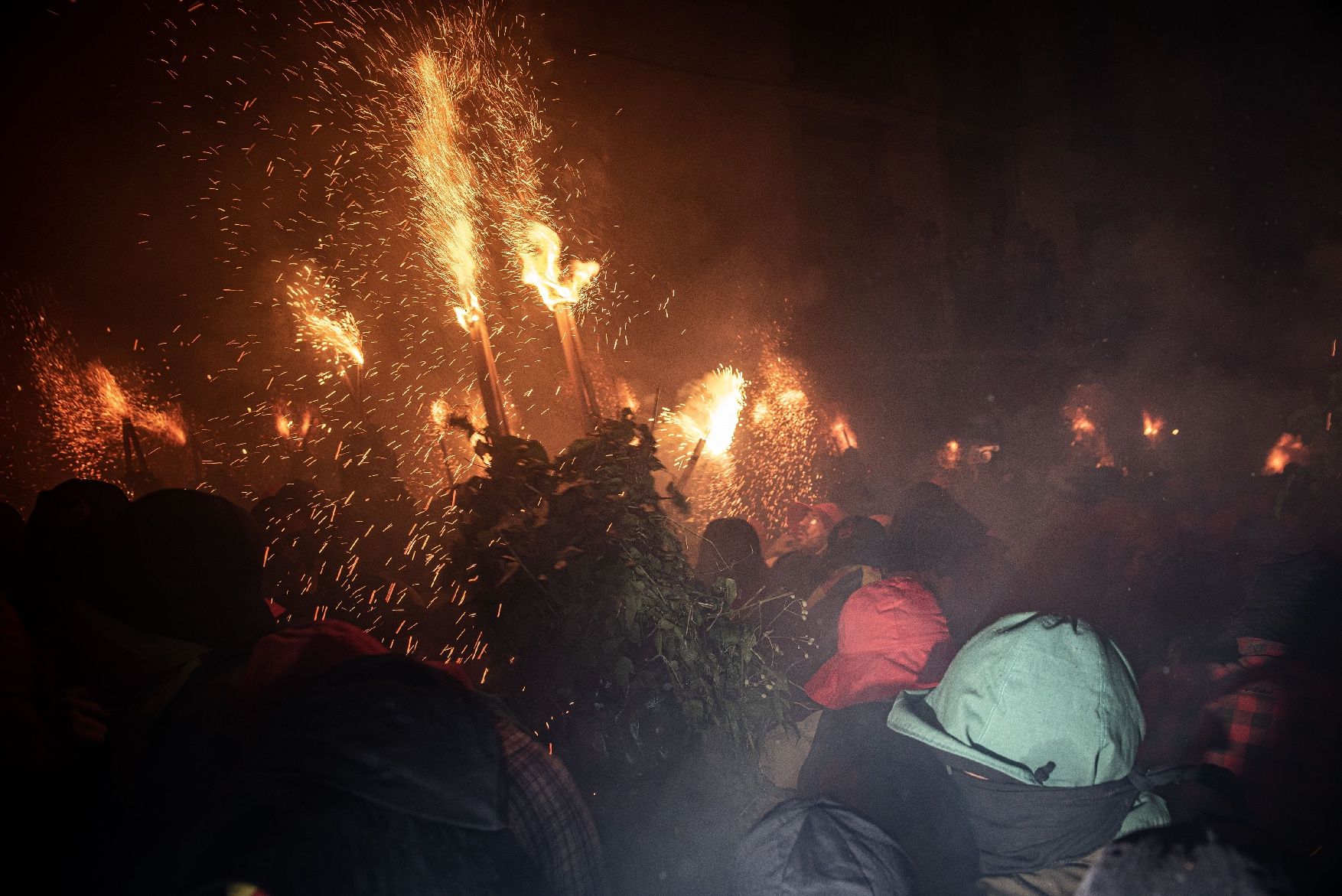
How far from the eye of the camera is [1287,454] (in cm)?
701

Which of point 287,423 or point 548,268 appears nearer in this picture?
point 548,268

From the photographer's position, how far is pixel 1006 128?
1355cm

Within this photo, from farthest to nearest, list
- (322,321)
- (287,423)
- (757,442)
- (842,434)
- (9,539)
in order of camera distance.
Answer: (842,434) → (757,442) → (322,321) → (287,423) → (9,539)

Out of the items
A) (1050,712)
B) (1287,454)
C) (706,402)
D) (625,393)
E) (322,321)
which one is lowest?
(1287,454)

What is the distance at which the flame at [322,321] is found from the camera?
663cm

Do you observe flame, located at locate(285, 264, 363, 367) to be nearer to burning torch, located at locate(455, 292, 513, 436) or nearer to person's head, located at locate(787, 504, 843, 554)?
burning torch, located at locate(455, 292, 513, 436)

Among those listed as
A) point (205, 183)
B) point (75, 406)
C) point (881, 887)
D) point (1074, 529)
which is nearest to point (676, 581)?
point (881, 887)

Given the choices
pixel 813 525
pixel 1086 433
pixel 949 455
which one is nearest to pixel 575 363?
pixel 813 525

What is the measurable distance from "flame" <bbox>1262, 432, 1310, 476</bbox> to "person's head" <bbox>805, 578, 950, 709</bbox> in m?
6.77

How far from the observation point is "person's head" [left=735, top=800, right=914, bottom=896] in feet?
4.71

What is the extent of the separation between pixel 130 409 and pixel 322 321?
6.82 ft

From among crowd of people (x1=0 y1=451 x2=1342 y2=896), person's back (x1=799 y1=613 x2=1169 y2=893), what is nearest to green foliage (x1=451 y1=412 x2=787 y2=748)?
crowd of people (x1=0 y1=451 x2=1342 y2=896)

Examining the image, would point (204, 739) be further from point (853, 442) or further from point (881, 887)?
point (853, 442)

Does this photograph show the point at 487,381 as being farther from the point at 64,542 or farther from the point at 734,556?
the point at 734,556
